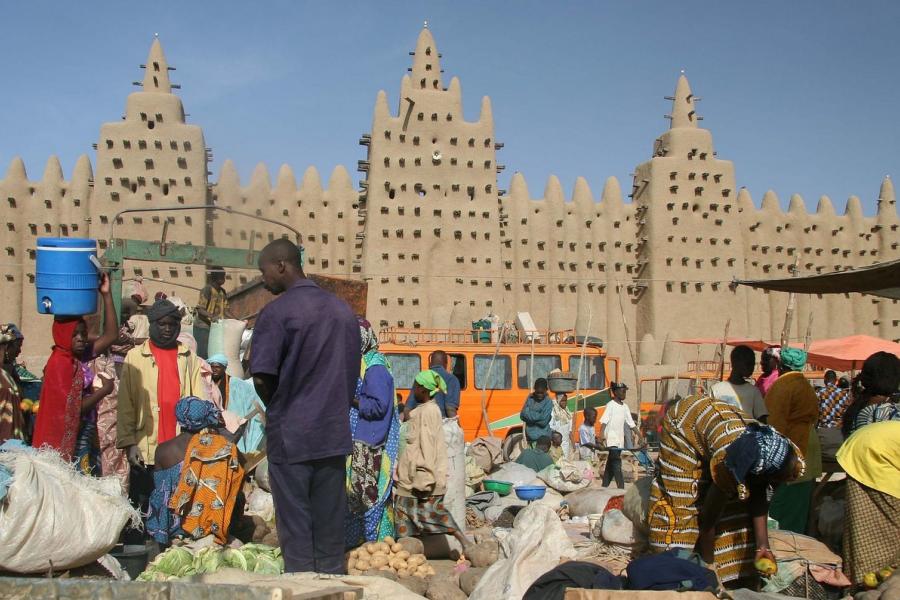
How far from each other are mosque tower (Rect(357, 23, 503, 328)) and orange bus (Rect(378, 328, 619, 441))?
1027cm

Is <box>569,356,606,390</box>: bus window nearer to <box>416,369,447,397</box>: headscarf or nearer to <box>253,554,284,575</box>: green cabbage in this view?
<box>416,369,447,397</box>: headscarf

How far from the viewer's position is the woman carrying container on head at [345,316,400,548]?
5.60 m

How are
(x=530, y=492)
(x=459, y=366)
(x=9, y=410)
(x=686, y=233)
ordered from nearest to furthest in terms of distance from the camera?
(x=9, y=410), (x=530, y=492), (x=459, y=366), (x=686, y=233)

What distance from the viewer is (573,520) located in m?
7.32

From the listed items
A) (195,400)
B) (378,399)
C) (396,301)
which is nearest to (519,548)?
(378,399)

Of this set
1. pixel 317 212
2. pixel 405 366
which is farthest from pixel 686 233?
pixel 405 366

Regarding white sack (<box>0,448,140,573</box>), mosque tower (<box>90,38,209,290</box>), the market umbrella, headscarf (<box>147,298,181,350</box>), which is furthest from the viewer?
mosque tower (<box>90,38,209,290</box>)

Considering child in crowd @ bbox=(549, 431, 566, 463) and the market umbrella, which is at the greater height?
the market umbrella

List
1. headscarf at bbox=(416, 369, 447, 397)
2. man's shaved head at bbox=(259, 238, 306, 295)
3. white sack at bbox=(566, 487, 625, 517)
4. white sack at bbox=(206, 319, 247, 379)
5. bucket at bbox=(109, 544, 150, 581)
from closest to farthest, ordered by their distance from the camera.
A: man's shaved head at bbox=(259, 238, 306, 295) < bucket at bbox=(109, 544, 150, 581) < headscarf at bbox=(416, 369, 447, 397) < white sack at bbox=(566, 487, 625, 517) < white sack at bbox=(206, 319, 247, 379)

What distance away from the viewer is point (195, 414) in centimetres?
547

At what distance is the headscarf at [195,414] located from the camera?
17.9 ft

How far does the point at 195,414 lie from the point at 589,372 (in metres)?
9.03

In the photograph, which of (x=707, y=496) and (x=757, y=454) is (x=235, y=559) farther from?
(x=757, y=454)

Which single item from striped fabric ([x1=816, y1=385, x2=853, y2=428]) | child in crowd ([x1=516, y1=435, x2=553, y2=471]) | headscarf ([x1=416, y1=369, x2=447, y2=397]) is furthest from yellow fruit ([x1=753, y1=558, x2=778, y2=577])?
child in crowd ([x1=516, y1=435, x2=553, y2=471])
